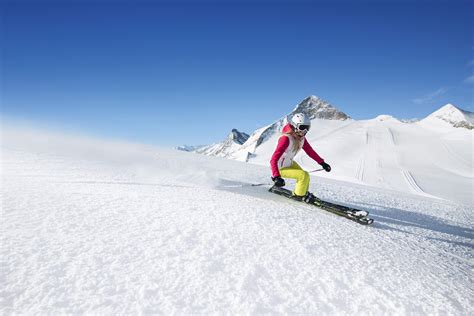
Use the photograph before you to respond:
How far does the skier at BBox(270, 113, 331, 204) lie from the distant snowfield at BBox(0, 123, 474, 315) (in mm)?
453

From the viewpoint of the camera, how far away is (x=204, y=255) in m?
3.31

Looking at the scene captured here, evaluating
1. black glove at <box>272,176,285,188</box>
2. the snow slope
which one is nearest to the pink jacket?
black glove at <box>272,176,285,188</box>

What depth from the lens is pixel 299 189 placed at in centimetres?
673

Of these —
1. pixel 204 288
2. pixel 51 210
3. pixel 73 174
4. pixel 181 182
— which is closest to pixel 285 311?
pixel 204 288

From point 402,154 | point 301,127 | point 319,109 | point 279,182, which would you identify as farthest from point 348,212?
point 319,109

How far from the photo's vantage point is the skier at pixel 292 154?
6715 mm

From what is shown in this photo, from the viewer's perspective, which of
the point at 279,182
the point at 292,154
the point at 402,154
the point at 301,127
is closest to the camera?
the point at 279,182

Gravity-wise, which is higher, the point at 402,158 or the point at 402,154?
the point at 402,154

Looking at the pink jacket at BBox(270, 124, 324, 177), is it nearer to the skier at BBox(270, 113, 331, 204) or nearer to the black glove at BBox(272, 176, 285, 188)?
the skier at BBox(270, 113, 331, 204)

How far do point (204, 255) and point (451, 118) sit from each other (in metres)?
98.9

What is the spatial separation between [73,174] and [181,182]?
8.38ft

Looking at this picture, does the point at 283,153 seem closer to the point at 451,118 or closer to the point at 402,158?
the point at 402,158

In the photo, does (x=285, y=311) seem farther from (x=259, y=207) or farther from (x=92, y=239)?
(x=259, y=207)

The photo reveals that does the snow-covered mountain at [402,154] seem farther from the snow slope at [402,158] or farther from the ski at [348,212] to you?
the ski at [348,212]
